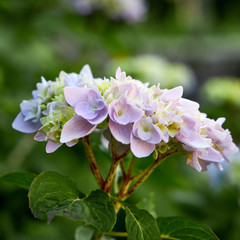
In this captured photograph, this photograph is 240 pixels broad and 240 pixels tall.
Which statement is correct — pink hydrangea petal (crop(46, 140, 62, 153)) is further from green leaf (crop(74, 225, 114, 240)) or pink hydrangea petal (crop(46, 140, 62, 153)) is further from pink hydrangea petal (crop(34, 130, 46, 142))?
green leaf (crop(74, 225, 114, 240))

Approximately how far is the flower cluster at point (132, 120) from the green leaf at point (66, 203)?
0.17ft

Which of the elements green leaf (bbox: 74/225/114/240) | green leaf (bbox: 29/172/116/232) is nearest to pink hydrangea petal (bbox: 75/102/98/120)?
green leaf (bbox: 29/172/116/232)

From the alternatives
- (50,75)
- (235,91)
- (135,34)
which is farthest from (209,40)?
(50,75)

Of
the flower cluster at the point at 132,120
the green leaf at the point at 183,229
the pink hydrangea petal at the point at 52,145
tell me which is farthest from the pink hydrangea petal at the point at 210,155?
the pink hydrangea petal at the point at 52,145

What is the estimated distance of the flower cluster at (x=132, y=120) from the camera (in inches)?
27.6

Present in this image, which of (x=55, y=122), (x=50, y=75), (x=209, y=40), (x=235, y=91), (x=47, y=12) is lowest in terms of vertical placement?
(x=209, y=40)

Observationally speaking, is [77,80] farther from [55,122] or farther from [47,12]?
[47,12]

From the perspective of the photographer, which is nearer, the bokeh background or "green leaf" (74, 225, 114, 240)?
"green leaf" (74, 225, 114, 240)

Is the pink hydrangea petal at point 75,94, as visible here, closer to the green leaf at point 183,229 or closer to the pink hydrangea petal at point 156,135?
the pink hydrangea petal at point 156,135

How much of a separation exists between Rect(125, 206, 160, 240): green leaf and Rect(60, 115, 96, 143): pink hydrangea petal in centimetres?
14

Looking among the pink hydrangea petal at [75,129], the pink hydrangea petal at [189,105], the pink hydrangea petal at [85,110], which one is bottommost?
the pink hydrangea petal at [75,129]

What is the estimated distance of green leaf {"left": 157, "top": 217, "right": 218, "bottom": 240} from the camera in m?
0.75

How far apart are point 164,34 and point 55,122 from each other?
2.94m

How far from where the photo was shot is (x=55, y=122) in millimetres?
739
